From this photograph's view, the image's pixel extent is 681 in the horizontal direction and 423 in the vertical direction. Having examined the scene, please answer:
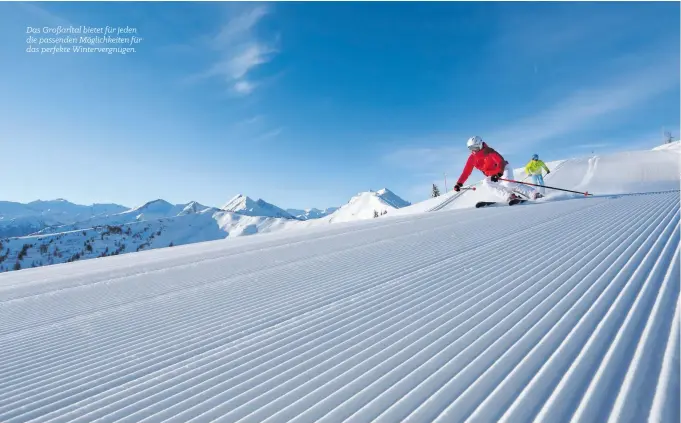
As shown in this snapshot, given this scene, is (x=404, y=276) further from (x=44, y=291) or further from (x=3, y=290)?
(x=3, y=290)

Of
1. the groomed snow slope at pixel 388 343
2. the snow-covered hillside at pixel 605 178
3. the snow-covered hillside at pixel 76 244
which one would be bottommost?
the snow-covered hillside at pixel 76 244

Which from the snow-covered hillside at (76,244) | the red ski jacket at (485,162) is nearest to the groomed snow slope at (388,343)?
the red ski jacket at (485,162)

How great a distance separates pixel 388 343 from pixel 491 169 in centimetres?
1220

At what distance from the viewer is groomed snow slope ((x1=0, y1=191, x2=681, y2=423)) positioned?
6.32 ft

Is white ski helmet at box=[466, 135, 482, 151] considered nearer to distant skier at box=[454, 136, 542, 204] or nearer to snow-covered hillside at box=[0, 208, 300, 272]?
distant skier at box=[454, 136, 542, 204]

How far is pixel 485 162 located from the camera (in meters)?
13.4

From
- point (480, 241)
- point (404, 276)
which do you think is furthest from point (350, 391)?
point (480, 241)

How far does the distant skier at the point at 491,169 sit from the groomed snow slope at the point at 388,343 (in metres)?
7.63

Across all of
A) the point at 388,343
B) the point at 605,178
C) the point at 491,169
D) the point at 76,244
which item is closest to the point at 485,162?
the point at 491,169

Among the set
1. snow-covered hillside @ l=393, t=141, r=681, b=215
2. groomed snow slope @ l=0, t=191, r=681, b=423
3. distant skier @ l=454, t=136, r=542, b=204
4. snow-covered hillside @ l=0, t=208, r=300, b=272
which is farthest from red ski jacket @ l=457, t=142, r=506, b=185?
snow-covered hillside @ l=0, t=208, r=300, b=272

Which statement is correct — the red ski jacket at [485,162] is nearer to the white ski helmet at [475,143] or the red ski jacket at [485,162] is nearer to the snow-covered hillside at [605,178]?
the white ski helmet at [475,143]

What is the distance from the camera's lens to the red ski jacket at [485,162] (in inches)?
524

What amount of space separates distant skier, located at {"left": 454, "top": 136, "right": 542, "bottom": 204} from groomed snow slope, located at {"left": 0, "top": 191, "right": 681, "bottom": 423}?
7.63 m

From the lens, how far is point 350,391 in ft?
7.23
